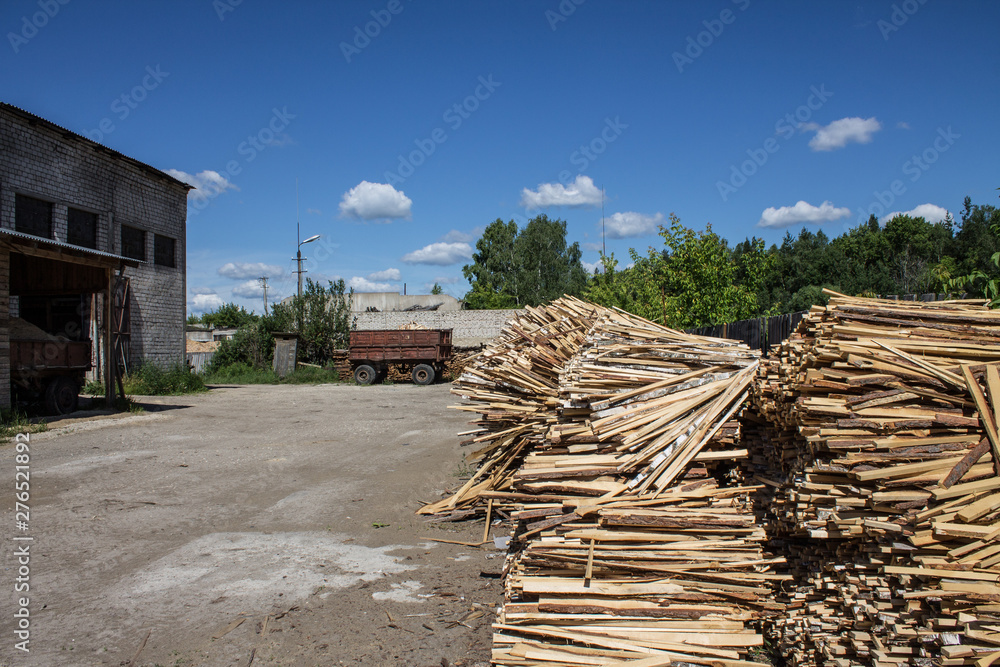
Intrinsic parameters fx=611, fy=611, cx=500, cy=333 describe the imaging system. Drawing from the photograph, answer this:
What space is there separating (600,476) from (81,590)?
406cm

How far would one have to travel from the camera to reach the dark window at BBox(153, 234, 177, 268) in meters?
22.5

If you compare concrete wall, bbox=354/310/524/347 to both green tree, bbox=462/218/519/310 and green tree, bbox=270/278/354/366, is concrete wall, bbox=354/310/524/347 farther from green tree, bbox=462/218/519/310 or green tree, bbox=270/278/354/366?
green tree, bbox=462/218/519/310

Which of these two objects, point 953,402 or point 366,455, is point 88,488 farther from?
point 953,402

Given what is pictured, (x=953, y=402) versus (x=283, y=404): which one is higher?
(x=953, y=402)

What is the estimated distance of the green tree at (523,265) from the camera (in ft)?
160

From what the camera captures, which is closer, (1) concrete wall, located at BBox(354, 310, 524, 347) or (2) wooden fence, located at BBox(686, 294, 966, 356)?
Result: (2) wooden fence, located at BBox(686, 294, 966, 356)

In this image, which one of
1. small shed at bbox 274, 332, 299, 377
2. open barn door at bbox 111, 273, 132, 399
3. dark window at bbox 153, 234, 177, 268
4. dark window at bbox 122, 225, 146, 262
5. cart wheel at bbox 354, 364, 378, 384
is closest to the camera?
open barn door at bbox 111, 273, 132, 399

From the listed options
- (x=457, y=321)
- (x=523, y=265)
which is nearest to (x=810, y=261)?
(x=523, y=265)

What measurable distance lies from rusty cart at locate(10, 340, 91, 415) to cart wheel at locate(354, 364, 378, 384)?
11517 millimetres

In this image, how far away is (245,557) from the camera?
5.43 metres

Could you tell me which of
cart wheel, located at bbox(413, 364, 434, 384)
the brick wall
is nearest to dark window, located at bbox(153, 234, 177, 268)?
cart wheel, located at bbox(413, 364, 434, 384)

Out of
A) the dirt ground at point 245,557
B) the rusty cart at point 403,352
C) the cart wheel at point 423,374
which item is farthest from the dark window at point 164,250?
the dirt ground at point 245,557

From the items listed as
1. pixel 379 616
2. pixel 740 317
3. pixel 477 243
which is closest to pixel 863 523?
pixel 379 616

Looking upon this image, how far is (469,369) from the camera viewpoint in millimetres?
7727
